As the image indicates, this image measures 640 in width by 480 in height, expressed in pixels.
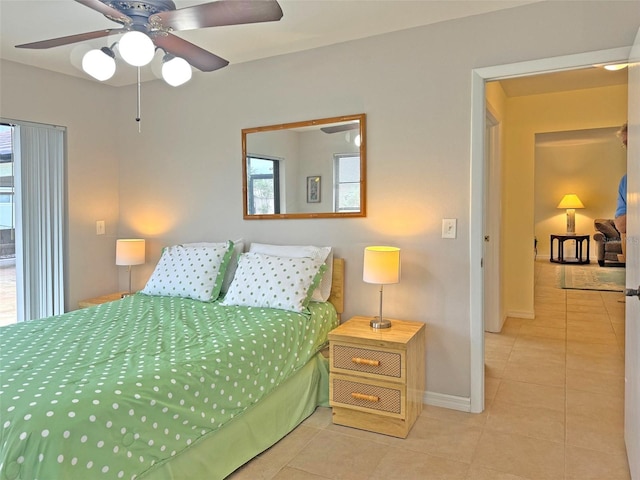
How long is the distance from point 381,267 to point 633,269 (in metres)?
1.22

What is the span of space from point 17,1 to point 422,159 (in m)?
2.43

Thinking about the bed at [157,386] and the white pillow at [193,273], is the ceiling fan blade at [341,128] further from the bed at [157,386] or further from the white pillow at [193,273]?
the white pillow at [193,273]

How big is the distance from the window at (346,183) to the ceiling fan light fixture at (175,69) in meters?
1.21

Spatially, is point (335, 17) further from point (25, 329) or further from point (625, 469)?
point (625, 469)

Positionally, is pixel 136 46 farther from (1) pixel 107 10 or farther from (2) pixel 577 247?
(2) pixel 577 247

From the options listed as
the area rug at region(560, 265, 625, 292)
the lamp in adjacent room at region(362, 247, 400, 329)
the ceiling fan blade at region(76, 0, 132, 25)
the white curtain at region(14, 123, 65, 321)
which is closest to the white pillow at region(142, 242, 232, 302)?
the white curtain at region(14, 123, 65, 321)

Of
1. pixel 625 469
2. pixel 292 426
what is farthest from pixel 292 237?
pixel 625 469

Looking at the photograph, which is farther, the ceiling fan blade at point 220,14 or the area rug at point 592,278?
the area rug at point 592,278

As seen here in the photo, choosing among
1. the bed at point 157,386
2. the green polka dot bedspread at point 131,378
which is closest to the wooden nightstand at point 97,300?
the bed at point 157,386

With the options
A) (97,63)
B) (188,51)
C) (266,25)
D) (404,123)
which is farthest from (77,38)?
(404,123)

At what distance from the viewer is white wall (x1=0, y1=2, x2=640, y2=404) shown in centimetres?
255

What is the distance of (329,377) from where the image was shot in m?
2.67

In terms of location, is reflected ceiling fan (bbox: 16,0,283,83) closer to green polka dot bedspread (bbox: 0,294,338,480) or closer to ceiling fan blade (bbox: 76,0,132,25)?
ceiling fan blade (bbox: 76,0,132,25)

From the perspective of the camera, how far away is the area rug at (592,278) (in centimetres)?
669
